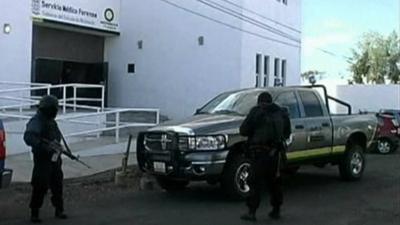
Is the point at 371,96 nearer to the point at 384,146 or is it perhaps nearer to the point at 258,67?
the point at 258,67

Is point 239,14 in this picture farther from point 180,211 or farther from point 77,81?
point 180,211

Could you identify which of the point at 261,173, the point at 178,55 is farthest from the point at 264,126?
the point at 178,55

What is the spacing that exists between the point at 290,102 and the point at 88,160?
532 cm

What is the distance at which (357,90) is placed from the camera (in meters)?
42.2

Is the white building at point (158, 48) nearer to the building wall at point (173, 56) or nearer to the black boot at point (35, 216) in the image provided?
the building wall at point (173, 56)

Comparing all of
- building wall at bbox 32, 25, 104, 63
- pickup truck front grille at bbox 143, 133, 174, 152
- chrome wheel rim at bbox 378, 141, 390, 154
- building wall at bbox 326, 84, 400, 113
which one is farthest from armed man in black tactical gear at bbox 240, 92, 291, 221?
building wall at bbox 326, 84, 400, 113

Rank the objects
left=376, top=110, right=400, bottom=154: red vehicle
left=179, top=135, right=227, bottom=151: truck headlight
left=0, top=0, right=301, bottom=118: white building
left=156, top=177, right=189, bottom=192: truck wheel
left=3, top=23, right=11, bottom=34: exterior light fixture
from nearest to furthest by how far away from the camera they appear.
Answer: left=179, top=135, right=227, bottom=151: truck headlight < left=156, top=177, right=189, bottom=192: truck wheel < left=3, top=23, right=11, bottom=34: exterior light fixture < left=376, top=110, right=400, bottom=154: red vehicle < left=0, top=0, right=301, bottom=118: white building

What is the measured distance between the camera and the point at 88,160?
1581cm

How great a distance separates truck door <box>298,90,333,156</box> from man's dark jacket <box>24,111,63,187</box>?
520 centimetres

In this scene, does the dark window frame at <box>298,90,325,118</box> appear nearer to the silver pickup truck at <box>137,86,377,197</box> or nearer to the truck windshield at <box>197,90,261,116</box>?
the silver pickup truck at <box>137,86,377,197</box>

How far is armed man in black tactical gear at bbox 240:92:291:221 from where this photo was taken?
9.38 meters

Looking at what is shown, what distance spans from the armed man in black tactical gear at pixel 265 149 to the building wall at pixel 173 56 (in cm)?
1552

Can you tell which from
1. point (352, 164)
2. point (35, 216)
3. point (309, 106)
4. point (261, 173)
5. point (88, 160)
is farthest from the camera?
point (88, 160)

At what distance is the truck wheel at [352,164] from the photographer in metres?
14.0
